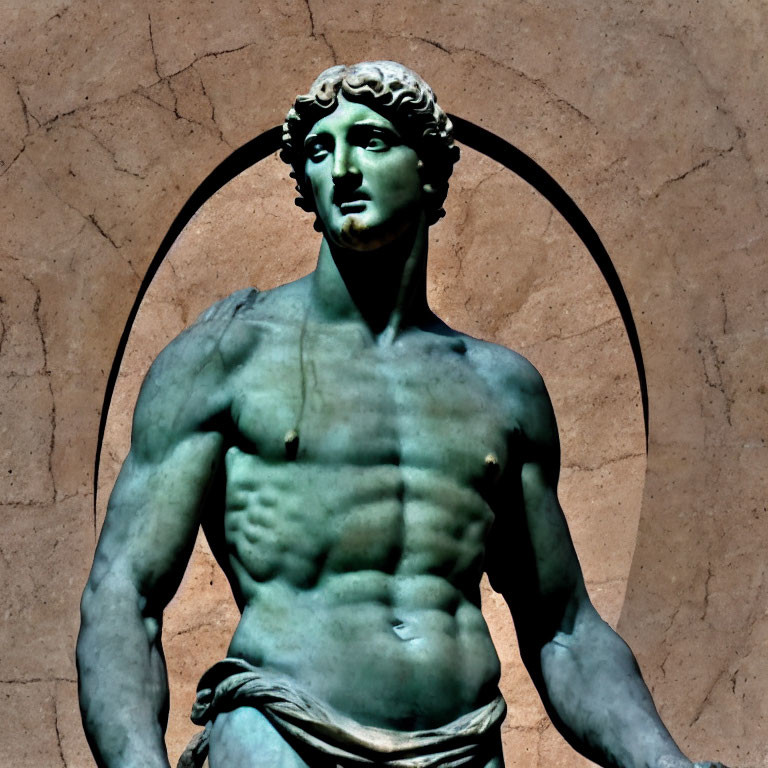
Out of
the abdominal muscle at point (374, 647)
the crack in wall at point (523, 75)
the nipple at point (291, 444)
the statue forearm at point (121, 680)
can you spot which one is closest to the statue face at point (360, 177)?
the nipple at point (291, 444)

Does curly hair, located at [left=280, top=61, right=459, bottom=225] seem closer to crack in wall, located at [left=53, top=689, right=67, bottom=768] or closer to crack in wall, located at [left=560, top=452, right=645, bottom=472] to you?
crack in wall, located at [left=560, top=452, right=645, bottom=472]

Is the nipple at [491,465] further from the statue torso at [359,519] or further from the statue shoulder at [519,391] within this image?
the statue shoulder at [519,391]

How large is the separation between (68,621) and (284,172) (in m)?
1.51

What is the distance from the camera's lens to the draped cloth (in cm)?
562

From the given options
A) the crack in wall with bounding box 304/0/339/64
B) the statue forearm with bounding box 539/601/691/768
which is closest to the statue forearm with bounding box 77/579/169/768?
the statue forearm with bounding box 539/601/691/768

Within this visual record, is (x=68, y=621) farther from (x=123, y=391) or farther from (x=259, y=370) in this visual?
(x=259, y=370)

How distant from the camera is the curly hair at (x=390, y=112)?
609 centimetres

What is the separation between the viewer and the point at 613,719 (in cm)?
594

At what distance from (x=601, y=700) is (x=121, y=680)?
1020 millimetres

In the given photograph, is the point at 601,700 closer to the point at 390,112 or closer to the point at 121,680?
the point at 121,680

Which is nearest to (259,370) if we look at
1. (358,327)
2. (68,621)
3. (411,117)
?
(358,327)

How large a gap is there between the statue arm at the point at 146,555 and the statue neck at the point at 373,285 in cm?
29

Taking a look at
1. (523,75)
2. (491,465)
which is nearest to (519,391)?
(491,465)

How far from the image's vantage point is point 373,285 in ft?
20.1
